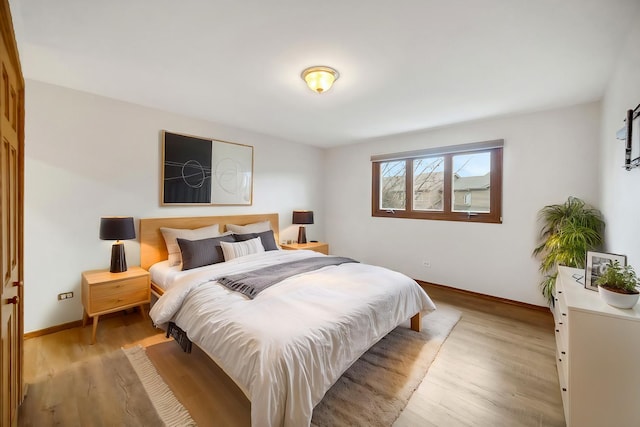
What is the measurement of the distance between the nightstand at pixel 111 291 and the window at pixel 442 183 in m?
3.52

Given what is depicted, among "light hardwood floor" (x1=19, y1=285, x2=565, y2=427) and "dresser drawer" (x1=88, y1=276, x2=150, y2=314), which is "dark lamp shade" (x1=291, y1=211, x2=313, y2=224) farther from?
"light hardwood floor" (x1=19, y1=285, x2=565, y2=427)

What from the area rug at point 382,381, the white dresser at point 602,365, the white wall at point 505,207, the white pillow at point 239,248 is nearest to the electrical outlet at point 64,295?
the white pillow at point 239,248

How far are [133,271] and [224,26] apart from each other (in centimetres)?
252

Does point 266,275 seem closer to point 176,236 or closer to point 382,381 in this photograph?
point 382,381

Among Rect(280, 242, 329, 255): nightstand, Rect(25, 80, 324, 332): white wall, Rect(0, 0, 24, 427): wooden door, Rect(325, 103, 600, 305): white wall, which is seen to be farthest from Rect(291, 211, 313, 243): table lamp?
Rect(0, 0, 24, 427): wooden door

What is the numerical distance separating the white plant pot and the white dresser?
0.09 ft

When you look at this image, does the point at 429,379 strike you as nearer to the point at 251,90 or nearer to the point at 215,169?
the point at 251,90

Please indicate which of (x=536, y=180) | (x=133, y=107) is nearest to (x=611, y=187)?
(x=536, y=180)

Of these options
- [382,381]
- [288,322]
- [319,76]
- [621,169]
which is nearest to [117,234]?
[288,322]

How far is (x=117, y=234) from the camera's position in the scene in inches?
104

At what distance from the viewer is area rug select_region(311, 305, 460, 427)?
65.8 inches

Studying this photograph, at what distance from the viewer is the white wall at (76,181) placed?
2506mm

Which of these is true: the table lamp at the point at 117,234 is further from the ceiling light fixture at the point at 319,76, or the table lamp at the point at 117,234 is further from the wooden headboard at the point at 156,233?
the ceiling light fixture at the point at 319,76

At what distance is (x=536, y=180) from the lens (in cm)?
323
